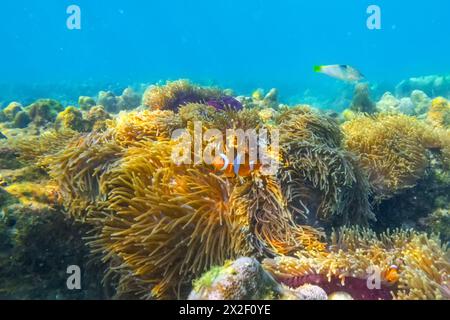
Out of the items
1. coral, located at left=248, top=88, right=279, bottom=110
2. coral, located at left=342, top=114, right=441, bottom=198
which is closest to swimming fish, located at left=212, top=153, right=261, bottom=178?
coral, located at left=342, top=114, right=441, bottom=198

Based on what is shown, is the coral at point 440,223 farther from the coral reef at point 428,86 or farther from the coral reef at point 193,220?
the coral reef at point 428,86

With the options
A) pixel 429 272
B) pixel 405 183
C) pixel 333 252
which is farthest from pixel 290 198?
pixel 405 183

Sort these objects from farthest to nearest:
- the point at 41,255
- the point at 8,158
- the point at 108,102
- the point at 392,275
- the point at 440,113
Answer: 1. the point at 108,102
2. the point at 440,113
3. the point at 8,158
4. the point at 41,255
5. the point at 392,275

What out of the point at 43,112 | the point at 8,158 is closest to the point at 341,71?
the point at 43,112

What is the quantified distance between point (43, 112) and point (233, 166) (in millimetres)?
6070

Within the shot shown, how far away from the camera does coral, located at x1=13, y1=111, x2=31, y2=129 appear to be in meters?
7.58

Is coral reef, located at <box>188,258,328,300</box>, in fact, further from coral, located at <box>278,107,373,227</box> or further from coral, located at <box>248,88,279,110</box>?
coral, located at <box>248,88,279,110</box>

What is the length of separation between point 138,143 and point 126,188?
615 millimetres

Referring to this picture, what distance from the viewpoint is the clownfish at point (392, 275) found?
9.77ft

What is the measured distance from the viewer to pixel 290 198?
361 centimetres

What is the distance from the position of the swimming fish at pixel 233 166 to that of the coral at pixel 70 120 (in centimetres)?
395

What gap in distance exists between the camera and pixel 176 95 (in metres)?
7.32

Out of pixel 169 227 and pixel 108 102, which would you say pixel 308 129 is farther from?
pixel 108 102
